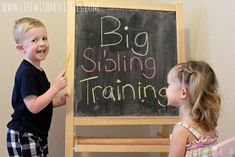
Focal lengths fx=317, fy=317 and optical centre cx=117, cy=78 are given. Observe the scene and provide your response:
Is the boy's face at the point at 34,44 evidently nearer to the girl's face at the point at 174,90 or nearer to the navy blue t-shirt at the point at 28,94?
the navy blue t-shirt at the point at 28,94

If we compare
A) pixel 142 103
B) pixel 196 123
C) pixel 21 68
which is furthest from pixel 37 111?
pixel 196 123

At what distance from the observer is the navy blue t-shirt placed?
58.7 inches

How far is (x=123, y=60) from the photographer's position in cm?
165

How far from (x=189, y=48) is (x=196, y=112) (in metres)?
0.75

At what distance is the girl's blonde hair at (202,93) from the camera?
1163 millimetres

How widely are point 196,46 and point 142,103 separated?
1.48 ft

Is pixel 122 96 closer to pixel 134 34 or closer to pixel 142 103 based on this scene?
pixel 142 103

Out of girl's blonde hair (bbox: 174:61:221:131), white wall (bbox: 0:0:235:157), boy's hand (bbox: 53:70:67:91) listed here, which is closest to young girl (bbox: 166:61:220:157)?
girl's blonde hair (bbox: 174:61:221:131)

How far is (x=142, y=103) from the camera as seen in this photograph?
1.64 metres

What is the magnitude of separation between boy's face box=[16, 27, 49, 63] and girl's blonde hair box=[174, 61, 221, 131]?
28.7 inches

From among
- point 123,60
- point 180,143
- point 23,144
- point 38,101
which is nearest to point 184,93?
point 180,143

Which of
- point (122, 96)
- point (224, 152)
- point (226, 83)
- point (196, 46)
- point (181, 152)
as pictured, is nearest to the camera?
point (224, 152)

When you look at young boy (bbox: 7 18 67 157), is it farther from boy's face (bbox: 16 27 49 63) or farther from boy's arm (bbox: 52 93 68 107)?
boy's arm (bbox: 52 93 68 107)

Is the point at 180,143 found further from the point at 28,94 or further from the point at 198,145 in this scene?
the point at 28,94
